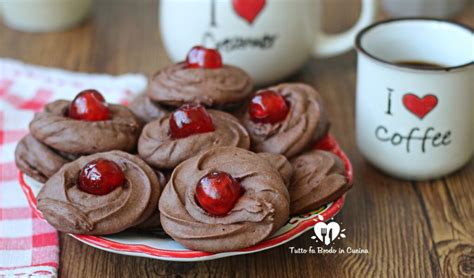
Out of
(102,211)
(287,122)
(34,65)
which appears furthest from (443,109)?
(34,65)

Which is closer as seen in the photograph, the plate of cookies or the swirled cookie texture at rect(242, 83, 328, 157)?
the plate of cookies

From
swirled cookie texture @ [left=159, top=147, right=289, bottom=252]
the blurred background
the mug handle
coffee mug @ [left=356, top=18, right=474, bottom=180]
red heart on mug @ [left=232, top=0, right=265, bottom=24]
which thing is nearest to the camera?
swirled cookie texture @ [left=159, top=147, right=289, bottom=252]

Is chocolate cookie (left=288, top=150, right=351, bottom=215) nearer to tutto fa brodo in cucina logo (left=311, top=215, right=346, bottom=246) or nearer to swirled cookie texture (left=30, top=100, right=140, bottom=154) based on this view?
tutto fa brodo in cucina logo (left=311, top=215, right=346, bottom=246)

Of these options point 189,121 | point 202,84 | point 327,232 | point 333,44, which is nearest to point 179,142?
point 189,121

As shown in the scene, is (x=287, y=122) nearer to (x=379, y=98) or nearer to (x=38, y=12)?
(x=379, y=98)

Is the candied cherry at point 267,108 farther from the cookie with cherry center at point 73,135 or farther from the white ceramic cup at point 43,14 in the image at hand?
the white ceramic cup at point 43,14

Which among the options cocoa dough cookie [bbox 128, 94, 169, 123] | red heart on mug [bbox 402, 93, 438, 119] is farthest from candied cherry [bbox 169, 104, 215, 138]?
red heart on mug [bbox 402, 93, 438, 119]

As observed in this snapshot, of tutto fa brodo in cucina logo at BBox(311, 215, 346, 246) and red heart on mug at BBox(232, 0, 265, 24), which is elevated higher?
red heart on mug at BBox(232, 0, 265, 24)
